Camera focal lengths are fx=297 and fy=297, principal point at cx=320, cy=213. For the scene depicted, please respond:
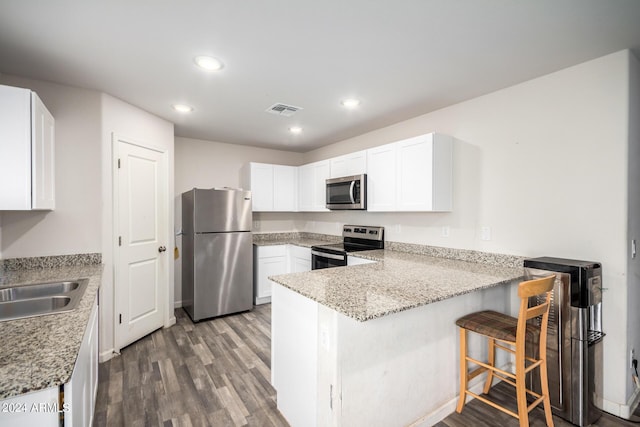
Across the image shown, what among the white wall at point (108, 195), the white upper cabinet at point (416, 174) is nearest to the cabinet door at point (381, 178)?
the white upper cabinet at point (416, 174)

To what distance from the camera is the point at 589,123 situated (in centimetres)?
215

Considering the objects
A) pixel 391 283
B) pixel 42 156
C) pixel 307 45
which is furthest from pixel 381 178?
pixel 42 156

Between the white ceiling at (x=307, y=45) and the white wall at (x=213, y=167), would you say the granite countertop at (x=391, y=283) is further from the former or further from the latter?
the white wall at (x=213, y=167)

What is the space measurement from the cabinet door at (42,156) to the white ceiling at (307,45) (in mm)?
410

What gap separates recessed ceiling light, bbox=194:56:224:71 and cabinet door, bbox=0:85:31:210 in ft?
3.43

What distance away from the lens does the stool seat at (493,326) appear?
1.82m

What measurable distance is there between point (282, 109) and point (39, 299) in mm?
2465

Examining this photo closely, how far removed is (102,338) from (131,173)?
1605mm

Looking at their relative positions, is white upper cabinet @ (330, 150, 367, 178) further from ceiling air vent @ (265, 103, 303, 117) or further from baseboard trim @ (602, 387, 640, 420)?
baseboard trim @ (602, 387, 640, 420)

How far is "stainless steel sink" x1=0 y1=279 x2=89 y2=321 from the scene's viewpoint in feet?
5.57

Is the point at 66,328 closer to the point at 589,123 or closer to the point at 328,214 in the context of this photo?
the point at 589,123

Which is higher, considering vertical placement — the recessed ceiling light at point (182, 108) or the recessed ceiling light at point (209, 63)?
the recessed ceiling light at point (182, 108)

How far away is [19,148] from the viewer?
6.01 feet

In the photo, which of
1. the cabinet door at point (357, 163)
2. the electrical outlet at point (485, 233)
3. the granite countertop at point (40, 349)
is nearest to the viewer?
the granite countertop at point (40, 349)
